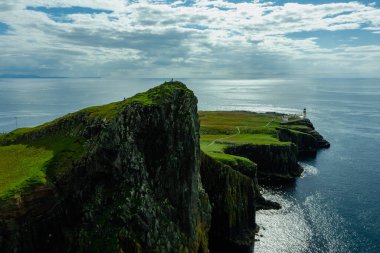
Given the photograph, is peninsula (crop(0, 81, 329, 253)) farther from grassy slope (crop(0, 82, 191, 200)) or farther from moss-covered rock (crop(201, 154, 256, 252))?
moss-covered rock (crop(201, 154, 256, 252))

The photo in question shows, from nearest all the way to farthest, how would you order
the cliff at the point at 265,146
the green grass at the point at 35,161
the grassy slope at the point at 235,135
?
the green grass at the point at 35,161 < the cliff at the point at 265,146 < the grassy slope at the point at 235,135

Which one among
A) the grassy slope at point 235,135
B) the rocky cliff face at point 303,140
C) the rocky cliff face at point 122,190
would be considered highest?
the rocky cliff face at point 122,190

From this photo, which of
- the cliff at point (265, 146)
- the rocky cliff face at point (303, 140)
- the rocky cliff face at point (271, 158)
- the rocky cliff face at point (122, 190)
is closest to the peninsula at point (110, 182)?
the rocky cliff face at point (122, 190)

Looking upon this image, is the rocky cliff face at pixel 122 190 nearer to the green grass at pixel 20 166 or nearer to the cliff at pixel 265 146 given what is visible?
the green grass at pixel 20 166

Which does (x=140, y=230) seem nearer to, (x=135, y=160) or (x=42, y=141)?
(x=135, y=160)

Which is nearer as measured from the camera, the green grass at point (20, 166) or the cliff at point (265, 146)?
the green grass at point (20, 166)

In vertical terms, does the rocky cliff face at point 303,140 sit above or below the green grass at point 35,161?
below

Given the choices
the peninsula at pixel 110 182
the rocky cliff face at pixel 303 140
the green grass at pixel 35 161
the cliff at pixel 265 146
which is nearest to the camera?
the green grass at pixel 35 161

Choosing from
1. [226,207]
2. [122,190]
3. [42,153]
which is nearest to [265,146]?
[226,207]
